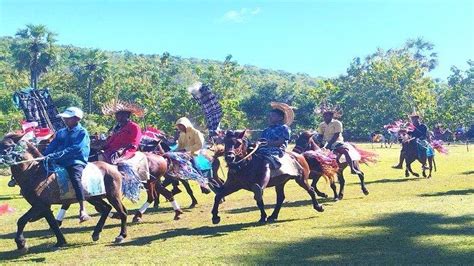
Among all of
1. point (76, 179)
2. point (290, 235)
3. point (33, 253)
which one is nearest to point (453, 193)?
point (290, 235)

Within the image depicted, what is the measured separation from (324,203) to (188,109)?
150 ft

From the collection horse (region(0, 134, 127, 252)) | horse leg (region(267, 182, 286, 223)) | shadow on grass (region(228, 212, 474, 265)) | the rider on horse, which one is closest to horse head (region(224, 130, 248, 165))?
horse leg (region(267, 182, 286, 223))

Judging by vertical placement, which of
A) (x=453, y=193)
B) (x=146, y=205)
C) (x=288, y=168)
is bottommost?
(x=146, y=205)

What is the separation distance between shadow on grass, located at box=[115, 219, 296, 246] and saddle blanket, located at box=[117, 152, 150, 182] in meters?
1.59

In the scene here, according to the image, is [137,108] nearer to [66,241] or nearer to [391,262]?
[66,241]

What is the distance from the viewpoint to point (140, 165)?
39.7 feet

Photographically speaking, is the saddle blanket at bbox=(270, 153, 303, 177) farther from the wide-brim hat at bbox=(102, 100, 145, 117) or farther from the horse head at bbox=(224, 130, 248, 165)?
the wide-brim hat at bbox=(102, 100, 145, 117)

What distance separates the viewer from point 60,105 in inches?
2186

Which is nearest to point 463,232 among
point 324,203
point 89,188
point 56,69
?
point 324,203

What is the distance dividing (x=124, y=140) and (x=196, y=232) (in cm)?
279

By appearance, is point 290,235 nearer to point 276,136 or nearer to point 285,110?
point 276,136

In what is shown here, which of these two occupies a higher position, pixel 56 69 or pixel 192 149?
pixel 56 69

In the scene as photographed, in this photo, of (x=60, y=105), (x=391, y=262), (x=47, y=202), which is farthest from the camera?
(x=60, y=105)

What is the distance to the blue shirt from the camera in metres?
9.51
